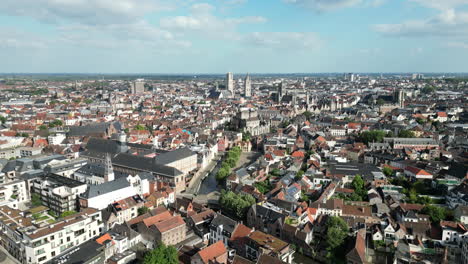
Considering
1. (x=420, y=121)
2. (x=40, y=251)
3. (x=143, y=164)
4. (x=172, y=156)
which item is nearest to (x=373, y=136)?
(x=420, y=121)

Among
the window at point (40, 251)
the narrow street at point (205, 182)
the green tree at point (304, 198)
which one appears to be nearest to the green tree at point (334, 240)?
the green tree at point (304, 198)

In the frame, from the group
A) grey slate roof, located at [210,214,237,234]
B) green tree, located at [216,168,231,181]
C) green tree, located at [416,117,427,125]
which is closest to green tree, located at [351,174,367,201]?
grey slate roof, located at [210,214,237,234]

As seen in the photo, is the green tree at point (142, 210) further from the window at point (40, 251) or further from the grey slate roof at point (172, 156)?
the grey slate roof at point (172, 156)

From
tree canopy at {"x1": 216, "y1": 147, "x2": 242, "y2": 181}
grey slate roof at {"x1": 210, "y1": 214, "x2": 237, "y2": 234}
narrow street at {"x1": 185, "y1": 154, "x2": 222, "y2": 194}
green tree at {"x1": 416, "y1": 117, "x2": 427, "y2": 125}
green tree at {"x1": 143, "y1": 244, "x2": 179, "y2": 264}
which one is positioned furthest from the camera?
green tree at {"x1": 416, "y1": 117, "x2": 427, "y2": 125}

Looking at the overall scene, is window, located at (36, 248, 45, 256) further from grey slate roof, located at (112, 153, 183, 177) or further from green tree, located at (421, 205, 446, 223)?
green tree, located at (421, 205, 446, 223)

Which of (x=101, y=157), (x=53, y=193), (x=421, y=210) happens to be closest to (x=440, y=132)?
(x=421, y=210)

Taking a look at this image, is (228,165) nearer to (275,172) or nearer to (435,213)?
(275,172)

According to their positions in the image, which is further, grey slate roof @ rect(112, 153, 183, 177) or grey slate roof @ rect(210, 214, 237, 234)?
grey slate roof @ rect(112, 153, 183, 177)

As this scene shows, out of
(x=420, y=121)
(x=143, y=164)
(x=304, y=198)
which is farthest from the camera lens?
(x=420, y=121)

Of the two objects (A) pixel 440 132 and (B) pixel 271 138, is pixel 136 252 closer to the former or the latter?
(B) pixel 271 138
